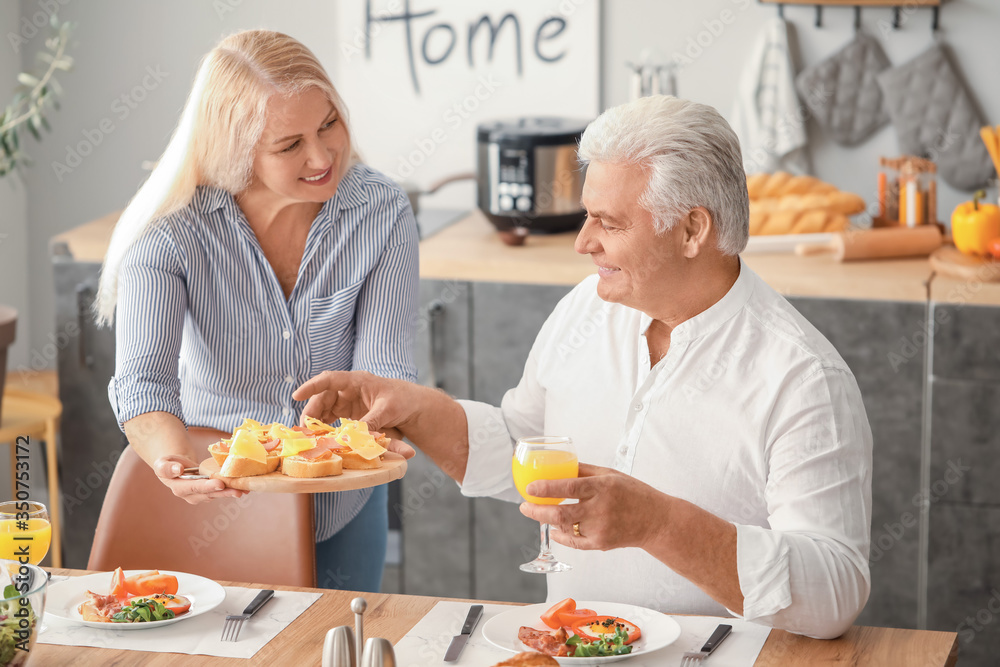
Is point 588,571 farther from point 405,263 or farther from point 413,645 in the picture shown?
point 405,263

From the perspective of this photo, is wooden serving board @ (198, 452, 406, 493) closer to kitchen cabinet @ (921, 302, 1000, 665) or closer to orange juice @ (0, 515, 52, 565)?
orange juice @ (0, 515, 52, 565)

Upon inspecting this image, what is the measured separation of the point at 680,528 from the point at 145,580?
741 millimetres

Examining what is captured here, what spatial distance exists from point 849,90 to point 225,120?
6.13 ft

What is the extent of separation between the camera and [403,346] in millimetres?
2059

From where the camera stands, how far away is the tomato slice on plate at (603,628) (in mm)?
1466

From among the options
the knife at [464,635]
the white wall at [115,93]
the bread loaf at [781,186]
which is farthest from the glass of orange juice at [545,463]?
the white wall at [115,93]

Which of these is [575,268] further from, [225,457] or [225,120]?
[225,457]

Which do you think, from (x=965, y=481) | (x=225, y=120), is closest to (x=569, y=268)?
(x=965, y=481)

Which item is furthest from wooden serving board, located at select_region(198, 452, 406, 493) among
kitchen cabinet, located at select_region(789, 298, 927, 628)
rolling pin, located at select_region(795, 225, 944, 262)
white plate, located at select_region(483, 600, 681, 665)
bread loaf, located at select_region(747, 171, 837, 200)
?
bread loaf, located at select_region(747, 171, 837, 200)

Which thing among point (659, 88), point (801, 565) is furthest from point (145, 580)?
point (659, 88)

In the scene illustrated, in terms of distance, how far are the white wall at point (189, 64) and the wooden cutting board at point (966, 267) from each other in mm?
443

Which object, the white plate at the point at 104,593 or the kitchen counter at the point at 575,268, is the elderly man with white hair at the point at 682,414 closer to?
the white plate at the point at 104,593

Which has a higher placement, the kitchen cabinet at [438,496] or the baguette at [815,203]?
the baguette at [815,203]

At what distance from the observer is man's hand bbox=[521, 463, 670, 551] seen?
1382 mm
